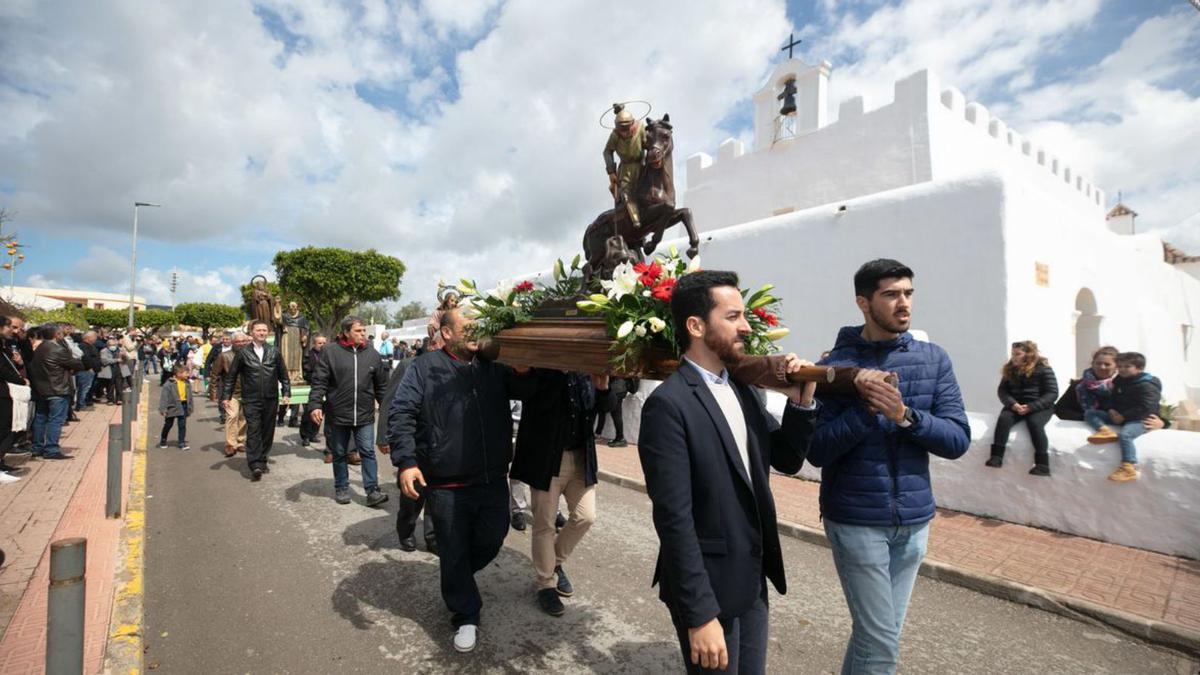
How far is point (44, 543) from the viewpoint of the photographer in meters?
4.71

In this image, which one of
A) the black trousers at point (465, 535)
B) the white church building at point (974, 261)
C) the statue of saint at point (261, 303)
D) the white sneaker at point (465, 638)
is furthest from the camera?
the statue of saint at point (261, 303)

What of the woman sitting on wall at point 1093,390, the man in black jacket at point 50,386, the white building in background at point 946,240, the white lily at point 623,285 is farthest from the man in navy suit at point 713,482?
the man in black jacket at point 50,386

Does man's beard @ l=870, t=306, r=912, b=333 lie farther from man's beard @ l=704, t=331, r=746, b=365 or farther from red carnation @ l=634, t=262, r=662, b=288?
red carnation @ l=634, t=262, r=662, b=288

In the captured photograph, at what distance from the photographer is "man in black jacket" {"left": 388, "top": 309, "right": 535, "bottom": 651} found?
333 cm

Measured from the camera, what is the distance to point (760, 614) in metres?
2.01

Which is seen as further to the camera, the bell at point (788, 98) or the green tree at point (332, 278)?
the green tree at point (332, 278)

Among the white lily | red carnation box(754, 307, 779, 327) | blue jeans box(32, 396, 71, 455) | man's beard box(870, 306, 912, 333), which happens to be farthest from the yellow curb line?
man's beard box(870, 306, 912, 333)

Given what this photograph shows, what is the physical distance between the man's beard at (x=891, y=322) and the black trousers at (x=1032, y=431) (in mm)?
4369

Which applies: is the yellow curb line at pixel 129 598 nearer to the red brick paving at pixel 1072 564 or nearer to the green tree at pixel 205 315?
the red brick paving at pixel 1072 564

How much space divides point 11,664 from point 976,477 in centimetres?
759

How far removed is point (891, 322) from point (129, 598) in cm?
504

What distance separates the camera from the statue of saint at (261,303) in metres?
10.3

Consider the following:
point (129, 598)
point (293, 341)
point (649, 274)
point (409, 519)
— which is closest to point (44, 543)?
point (129, 598)

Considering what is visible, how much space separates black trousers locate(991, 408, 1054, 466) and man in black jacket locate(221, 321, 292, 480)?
8.34 metres
